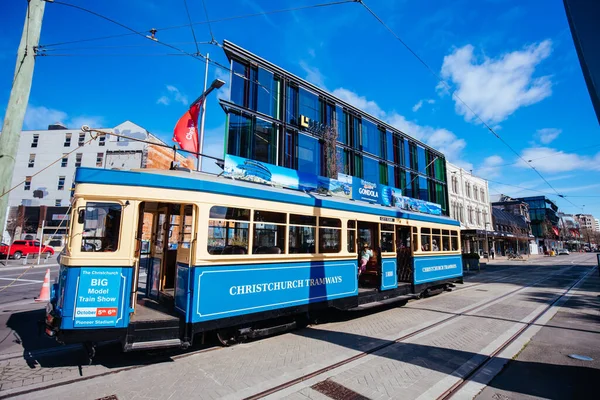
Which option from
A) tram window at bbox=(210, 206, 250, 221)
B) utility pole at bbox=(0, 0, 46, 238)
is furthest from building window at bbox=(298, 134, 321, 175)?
utility pole at bbox=(0, 0, 46, 238)

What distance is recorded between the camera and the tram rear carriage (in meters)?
4.62

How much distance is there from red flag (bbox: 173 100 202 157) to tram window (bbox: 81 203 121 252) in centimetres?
497

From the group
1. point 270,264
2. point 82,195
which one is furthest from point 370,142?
point 82,195

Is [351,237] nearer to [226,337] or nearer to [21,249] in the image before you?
[226,337]

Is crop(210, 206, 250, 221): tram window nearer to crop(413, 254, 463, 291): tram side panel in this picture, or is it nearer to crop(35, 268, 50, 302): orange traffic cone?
crop(413, 254, 463, 291): tram side panel

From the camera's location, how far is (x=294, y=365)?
5004 mm

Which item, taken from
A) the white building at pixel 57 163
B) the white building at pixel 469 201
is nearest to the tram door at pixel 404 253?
the white building at pixel 57 163

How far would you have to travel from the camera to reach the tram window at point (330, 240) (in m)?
7.29

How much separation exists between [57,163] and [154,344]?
1585 inches

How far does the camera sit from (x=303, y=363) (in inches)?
201

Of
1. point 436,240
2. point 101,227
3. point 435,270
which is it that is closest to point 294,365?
point 101,227

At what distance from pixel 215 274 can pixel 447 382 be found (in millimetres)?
3972

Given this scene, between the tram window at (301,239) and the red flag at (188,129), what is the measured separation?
4965mm

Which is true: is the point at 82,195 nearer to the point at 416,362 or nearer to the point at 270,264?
the point at 270,264
